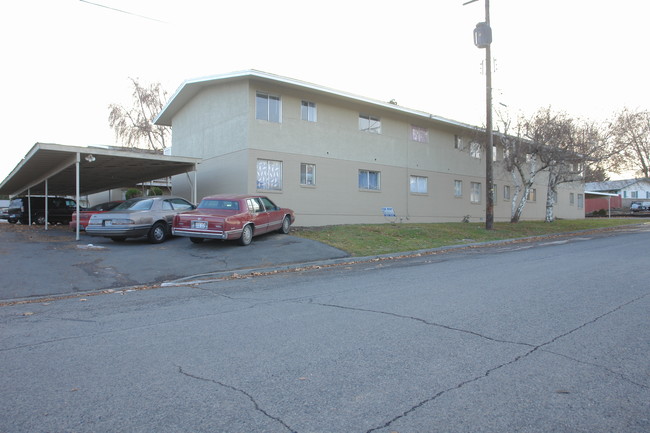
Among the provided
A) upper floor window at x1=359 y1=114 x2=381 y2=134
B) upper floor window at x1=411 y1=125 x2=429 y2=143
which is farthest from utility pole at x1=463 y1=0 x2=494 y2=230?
upper floor window at x1=359 y1=114 x2=381 y2=134

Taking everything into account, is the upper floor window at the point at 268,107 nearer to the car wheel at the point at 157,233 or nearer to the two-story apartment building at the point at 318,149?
the two-story apartment building at the point at 318,149

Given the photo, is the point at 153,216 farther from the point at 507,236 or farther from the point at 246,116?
the point at 507,236

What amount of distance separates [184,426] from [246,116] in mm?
15899

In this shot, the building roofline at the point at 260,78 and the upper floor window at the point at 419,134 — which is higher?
the building roofline at the point at 260,78

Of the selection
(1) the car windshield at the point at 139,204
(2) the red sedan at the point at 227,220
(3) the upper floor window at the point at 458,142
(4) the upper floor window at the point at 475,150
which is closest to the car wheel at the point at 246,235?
(2) the red sedan at the point at 227,220

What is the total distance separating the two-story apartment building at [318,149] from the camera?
18.1 meters

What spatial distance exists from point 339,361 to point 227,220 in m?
8.93

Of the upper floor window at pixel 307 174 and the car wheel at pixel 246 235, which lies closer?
the car wheel at pixel 246 235

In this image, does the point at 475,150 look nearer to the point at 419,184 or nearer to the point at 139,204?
the point at 419,184

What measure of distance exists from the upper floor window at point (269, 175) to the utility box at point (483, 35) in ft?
35.1

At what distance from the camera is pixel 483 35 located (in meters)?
19.6

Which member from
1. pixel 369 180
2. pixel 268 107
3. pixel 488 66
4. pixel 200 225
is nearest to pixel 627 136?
pixel 488 66

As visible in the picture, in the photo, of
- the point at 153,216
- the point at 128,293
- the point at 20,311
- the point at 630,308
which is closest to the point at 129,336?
the point at 20,311

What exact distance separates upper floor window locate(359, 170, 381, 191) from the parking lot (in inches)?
301
